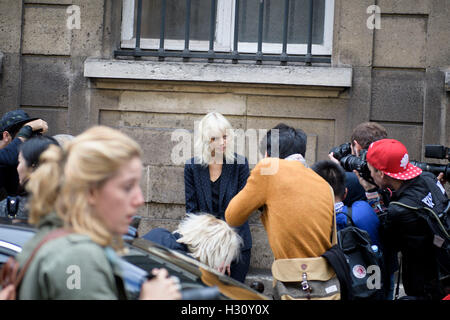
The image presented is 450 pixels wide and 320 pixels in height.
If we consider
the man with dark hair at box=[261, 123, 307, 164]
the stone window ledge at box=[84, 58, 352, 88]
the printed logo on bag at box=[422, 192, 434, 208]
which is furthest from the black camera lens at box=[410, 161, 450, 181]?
the stone window ledge at box=[84, 58, 352, 88]

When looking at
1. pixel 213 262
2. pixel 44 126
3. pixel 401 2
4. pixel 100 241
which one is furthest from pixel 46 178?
pixel 401 2

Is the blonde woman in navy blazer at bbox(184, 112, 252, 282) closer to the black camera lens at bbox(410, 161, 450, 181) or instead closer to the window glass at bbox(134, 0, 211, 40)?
the black camera lens at bbox(410, 161, 450, 181)

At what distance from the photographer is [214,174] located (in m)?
4.84

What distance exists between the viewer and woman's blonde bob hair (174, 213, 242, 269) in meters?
3.84

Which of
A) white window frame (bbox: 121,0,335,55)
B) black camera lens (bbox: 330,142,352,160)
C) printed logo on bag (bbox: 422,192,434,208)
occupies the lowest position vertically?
printed logo on bag (bbox: 422,192,434,208)

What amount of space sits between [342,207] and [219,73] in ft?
8.49

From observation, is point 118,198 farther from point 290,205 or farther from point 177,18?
point 177,18

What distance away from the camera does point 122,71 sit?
6156 mm

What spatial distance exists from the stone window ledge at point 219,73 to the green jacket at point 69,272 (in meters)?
4.43

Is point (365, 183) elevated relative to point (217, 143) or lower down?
lower down

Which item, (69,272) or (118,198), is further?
(118,198)

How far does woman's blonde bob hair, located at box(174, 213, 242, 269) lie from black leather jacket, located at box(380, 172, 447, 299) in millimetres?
1044

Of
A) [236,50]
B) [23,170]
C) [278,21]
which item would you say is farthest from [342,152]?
[23,170]

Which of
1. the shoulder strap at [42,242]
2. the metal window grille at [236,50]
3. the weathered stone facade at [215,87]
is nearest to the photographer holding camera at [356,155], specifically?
the weathered stone facade at [215,87]
